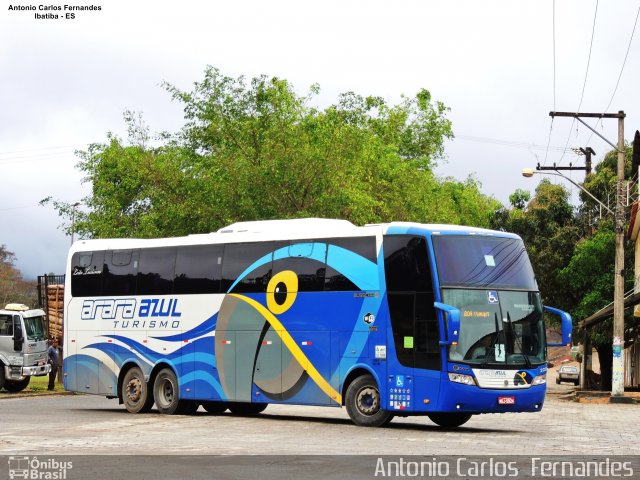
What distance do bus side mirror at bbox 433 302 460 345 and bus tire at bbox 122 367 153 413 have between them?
8.54m

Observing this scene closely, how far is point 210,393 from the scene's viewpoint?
2561cm

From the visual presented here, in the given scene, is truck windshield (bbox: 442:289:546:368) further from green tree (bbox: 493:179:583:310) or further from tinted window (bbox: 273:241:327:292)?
green tree (bbox: 493:179:583:310)

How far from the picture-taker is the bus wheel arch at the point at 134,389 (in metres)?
27.0

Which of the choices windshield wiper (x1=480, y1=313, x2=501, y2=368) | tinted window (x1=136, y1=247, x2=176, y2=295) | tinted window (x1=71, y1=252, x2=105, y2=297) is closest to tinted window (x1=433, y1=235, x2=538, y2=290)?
windshield wiper (x1=480, y1=313, x2=501, y2=368)

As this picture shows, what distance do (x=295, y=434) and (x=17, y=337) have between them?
2154cm

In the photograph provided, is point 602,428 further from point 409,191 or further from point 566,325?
point 409,191

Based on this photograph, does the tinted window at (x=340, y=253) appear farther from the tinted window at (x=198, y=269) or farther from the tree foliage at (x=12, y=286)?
the tree foliage at (x=12, y=286)

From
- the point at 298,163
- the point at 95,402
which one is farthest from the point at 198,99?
the point at 95,402

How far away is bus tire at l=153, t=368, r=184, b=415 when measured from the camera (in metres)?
26.4

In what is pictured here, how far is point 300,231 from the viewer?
2405cm

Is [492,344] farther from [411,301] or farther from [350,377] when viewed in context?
[350,377]

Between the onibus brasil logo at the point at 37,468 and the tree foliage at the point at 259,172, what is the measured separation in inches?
998

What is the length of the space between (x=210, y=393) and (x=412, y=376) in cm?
570

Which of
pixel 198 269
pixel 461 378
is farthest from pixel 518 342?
pixel 198 269
